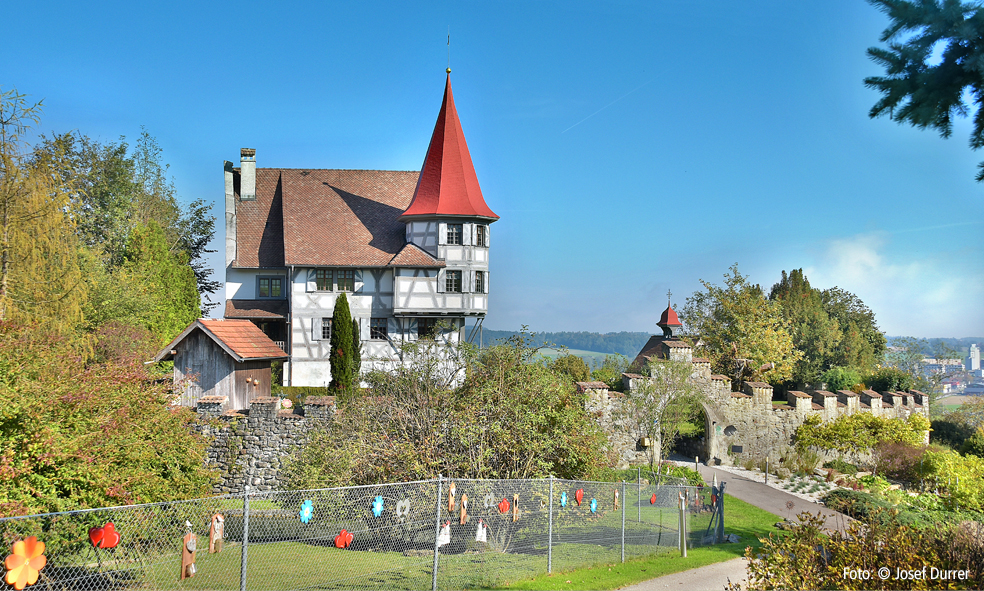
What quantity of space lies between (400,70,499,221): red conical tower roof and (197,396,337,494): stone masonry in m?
15.2

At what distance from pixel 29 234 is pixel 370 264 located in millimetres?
15761

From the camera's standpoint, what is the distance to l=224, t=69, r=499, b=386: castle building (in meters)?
30.7

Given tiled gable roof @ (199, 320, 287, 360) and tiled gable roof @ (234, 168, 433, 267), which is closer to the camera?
tiled gable roof @ (199, 320, 287, 360)

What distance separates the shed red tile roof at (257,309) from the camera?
30859 mm

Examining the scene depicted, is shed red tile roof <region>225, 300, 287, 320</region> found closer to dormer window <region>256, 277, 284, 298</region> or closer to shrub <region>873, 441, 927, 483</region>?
dormer window <region>256, 277, 284, 298</region>

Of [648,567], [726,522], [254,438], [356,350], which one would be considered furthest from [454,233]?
[648,567]

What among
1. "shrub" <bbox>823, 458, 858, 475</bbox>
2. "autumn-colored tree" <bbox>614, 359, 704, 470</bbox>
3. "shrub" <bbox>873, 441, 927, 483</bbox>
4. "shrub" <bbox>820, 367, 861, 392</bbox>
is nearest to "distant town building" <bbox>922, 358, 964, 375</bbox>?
"shrub" <bbox>820, 367, 861, 392</bbox>

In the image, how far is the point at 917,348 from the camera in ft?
179

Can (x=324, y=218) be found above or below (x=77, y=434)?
above

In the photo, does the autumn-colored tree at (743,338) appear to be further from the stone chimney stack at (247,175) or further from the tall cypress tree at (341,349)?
the stone chimney stack at (247,175)

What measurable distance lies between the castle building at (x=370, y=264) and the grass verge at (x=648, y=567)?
17524 millimetres

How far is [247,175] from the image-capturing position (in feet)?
112

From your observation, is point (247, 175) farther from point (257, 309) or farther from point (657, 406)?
point (657, 406)

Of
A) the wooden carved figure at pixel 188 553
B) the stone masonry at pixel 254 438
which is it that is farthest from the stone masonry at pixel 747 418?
the wooden carved figure at pixel 188 553
